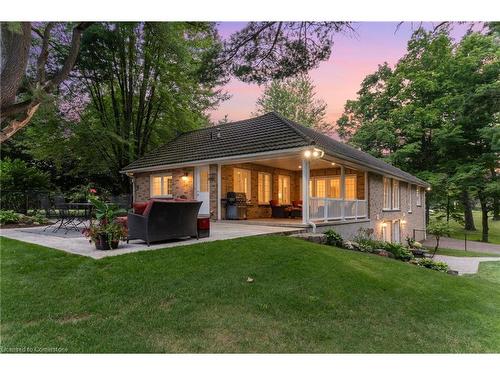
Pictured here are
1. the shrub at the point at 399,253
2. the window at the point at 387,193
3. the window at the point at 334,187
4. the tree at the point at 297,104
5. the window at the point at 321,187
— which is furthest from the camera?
the tree at the point at 297,104

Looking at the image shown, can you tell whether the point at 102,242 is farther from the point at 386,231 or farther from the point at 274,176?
the point at 386,231

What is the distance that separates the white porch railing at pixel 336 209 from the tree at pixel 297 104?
17236 mm

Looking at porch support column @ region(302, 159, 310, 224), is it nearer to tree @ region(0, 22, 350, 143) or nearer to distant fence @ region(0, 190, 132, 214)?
tree @ region(0, 22, 350, 143)

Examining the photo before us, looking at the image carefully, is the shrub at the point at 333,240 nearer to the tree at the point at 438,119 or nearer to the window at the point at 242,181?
the window at the point at 242,181

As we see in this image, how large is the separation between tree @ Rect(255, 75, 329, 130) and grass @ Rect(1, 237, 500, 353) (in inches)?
930

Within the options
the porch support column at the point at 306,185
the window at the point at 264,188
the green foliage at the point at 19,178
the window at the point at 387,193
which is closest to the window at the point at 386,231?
the window at the point at 387,193

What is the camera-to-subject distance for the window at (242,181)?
38.4 feet

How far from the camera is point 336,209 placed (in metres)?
10.3

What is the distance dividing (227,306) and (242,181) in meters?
8.72

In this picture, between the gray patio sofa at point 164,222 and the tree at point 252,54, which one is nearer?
the tree at point 252,54

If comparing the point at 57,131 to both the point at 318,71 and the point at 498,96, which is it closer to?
the point at 318,71

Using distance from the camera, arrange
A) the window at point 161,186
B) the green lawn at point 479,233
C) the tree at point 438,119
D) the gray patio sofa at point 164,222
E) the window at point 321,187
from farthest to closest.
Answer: the green lawn at point 479,233 < the tree at point 438,119 < the window at point 321,187 < the window at point 161,186 < the gray patio sofa at point 164,222

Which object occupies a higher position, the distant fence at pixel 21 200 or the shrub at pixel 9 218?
the distant fence at pixel 21 200
